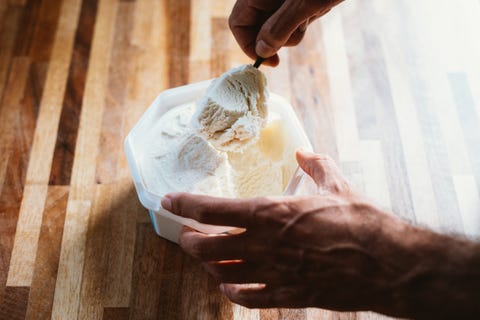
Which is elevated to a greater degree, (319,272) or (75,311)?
(319,272)

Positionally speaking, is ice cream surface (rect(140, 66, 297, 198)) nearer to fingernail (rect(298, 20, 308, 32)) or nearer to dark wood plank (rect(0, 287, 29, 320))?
fingernail (rect(298, 20, 308, 32))

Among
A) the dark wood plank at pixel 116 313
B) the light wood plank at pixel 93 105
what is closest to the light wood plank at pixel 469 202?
the dark wood plank at pixel 116 313

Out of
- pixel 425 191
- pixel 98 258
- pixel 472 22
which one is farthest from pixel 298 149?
pixel 472 22

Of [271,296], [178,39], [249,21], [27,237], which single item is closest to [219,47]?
[178,39]

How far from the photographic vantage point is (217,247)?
2.59ft

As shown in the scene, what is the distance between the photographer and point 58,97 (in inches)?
51.9

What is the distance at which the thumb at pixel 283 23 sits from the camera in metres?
0.90

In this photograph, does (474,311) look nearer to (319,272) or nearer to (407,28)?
(319,272)

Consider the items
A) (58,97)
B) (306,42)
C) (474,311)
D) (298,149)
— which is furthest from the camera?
(306,42)

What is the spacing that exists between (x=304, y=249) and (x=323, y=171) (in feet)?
0.62

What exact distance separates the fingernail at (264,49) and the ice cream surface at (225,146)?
38mm

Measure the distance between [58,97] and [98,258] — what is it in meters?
0.48

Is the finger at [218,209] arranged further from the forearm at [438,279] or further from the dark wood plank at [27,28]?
the dark wood plank at [27,28]

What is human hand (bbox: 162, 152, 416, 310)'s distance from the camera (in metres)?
0.75
